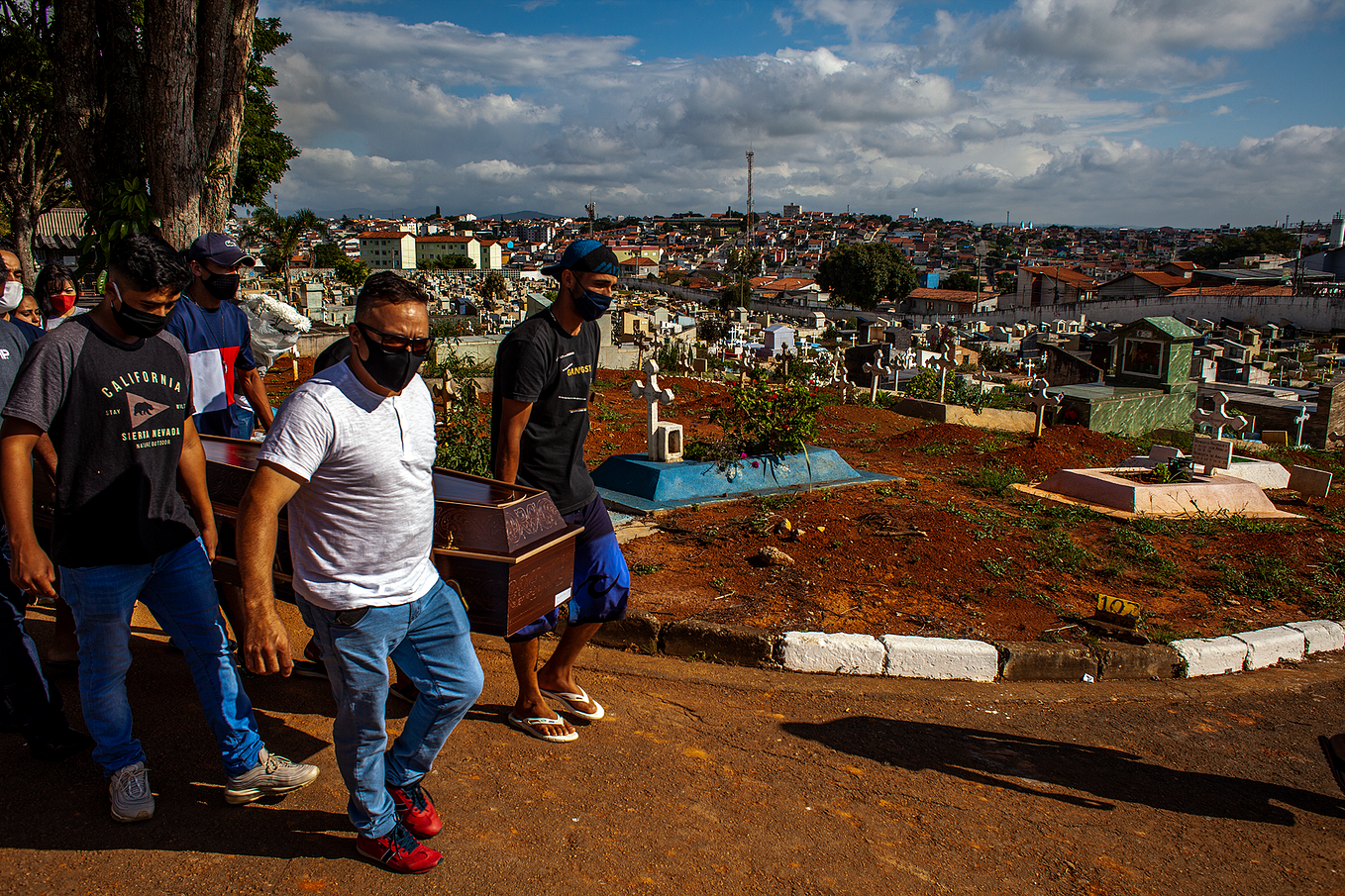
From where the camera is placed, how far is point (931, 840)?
2.80 metres

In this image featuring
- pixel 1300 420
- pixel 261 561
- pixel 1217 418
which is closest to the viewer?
pixel 261 561

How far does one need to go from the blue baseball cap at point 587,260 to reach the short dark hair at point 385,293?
3.23 ft

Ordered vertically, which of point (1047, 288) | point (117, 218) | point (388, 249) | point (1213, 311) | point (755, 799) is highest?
point (388, 249)

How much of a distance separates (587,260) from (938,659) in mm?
2776

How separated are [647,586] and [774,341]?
40.1m

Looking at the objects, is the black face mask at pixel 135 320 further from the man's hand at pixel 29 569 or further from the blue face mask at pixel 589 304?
the blue face mask at pixel 589 304

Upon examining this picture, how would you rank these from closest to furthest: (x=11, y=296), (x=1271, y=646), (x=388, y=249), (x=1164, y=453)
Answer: (x=11, y=296)
(x=1271, y=646)
(x=1164, y=453)
(x=388, y=249)

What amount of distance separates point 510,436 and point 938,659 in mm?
2609

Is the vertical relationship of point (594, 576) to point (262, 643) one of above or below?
below

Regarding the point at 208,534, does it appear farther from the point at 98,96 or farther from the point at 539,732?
the point at 98,96

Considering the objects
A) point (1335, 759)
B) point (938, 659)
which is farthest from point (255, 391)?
point (1335, 759)

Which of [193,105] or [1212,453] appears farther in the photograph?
[1212,453]

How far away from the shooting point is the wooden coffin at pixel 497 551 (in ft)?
8.76

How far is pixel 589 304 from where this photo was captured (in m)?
3.32
